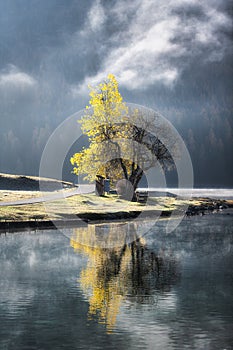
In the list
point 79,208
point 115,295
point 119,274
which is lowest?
point 115,295

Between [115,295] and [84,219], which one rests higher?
[84,219]

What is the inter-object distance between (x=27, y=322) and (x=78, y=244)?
18.6 meters

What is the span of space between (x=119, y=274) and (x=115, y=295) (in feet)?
14.3

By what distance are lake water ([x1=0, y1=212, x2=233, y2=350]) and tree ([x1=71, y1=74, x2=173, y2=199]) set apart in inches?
1307

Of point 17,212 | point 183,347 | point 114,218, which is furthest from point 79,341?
point 114,218

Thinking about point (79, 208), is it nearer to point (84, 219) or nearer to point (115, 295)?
point (84, 219)

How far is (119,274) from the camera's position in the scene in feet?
80.8

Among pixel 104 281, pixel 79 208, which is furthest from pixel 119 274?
pixel 79 208

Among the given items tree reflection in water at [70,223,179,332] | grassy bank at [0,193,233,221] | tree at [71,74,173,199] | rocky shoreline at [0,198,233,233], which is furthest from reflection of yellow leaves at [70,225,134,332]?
tree at [71,74,173,199]

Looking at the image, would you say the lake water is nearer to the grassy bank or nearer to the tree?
the grassy bank

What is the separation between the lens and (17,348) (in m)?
13.9

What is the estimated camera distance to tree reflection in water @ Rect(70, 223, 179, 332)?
63.3 ft

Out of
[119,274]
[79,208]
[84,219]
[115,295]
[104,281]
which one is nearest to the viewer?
[115,295]

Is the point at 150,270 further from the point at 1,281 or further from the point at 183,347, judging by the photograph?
the point at 183,347
